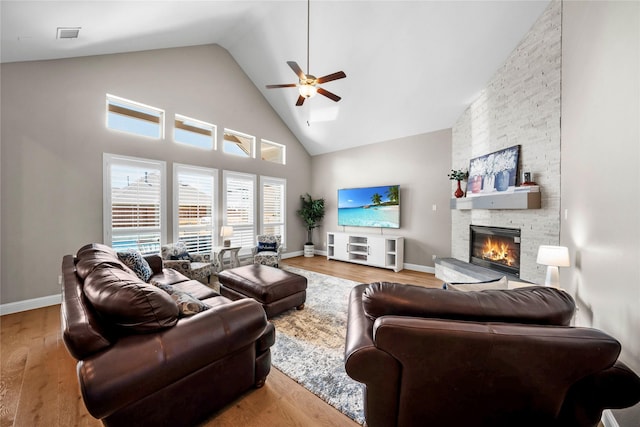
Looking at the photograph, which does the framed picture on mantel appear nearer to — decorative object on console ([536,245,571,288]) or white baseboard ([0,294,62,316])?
decorative object on console ([536,245,571,288])

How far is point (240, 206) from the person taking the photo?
539 centimetres

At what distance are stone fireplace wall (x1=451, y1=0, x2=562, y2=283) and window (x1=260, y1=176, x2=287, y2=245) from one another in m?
4.43

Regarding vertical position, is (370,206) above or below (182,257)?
above

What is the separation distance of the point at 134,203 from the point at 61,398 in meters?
2.97

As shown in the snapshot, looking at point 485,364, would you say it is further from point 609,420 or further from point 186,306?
point 186,306

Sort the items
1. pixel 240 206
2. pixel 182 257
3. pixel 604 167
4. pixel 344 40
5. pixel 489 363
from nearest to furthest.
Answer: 1. pixel 489 363
2. pixel 604 167
3. pixel 182 257
4. pixel 344 40
5. pixel 240 206

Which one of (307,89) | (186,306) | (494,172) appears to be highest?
(307,89)

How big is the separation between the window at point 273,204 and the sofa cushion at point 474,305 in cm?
497

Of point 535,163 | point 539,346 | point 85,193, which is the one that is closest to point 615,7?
point 535,163

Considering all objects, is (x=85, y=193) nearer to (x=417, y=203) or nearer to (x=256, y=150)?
(x=256, y=150)

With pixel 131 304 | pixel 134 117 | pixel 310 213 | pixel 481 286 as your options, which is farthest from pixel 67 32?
pixel 310 213

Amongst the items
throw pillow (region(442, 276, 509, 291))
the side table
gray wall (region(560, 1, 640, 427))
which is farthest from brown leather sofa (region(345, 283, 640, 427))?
the side table

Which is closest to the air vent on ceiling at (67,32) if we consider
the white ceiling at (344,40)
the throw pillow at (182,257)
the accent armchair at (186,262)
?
the white ceiling at (344,40)

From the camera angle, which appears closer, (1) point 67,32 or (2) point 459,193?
(1) point 67,32
